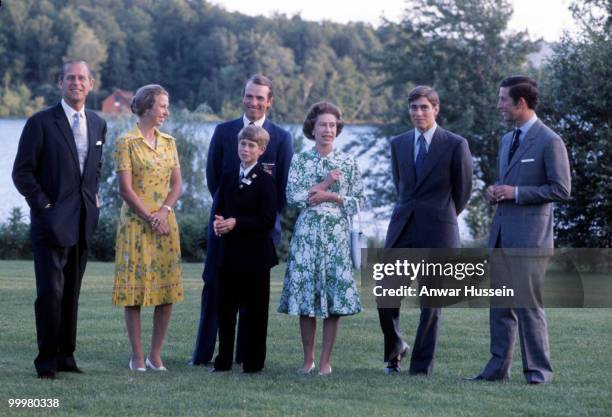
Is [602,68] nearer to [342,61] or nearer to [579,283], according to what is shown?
[579,283]

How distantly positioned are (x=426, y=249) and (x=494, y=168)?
28.5m

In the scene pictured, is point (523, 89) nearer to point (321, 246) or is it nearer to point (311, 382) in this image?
point (321, 246)

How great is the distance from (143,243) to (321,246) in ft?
4.62

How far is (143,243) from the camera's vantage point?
325 inches

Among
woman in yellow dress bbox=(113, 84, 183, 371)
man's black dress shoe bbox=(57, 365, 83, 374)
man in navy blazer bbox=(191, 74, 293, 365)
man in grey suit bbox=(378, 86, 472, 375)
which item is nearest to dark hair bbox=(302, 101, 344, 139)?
man in navy blazer bbox=(191, 74, 293, 365)

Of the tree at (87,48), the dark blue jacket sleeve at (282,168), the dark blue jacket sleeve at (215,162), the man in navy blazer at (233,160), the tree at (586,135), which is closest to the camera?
the man in navy blazer at (233,160)

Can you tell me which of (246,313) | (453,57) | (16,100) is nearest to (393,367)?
(246,313)

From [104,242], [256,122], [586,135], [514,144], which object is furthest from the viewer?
[104,242]

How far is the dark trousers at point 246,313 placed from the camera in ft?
27.1

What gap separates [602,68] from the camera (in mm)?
20703

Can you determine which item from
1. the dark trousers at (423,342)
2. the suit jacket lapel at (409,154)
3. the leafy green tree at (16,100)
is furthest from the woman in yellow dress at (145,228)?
the leafy green tree at (16,100)

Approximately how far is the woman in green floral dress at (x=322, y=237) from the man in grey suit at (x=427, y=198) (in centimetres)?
37

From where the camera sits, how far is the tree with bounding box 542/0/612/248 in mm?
20141

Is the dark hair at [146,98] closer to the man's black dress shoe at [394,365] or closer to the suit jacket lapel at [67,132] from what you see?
the suit jacket lapel at [67,132]
